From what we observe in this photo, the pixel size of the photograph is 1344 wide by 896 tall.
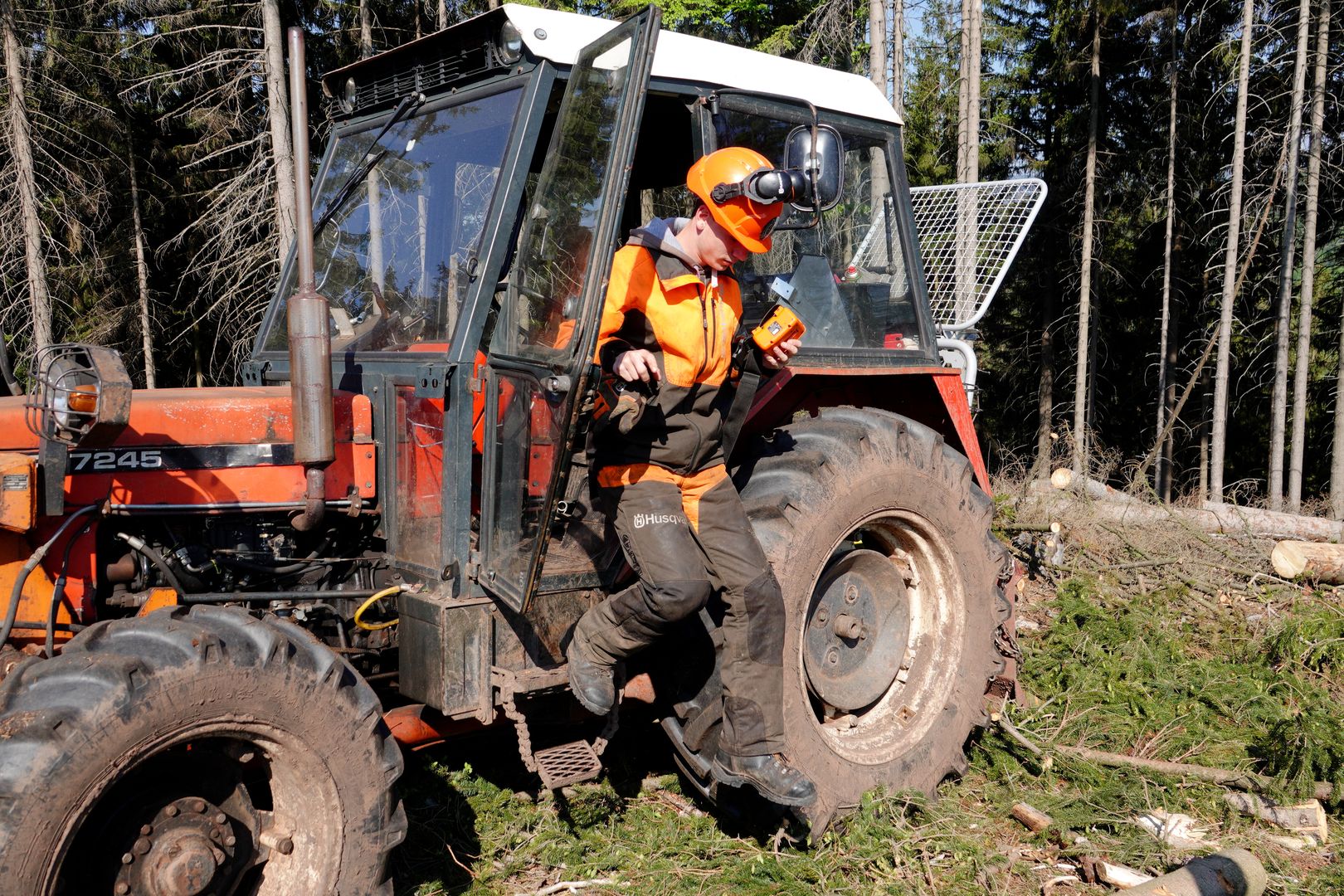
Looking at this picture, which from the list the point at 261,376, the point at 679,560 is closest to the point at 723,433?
the point at 679,560

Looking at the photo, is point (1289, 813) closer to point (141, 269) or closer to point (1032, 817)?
point (1032, 817)

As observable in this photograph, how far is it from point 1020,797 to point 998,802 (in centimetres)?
10

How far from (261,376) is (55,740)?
1852 mm

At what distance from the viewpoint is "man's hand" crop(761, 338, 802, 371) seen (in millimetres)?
3367

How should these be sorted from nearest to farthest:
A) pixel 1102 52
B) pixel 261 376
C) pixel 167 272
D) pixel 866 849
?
pixel 866 849 → pixel 261 376 → pixel 167 272 → pixel 1102 52

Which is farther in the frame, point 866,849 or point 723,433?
point 866,849

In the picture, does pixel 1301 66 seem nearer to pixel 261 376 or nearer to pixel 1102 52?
pixel 1102 52

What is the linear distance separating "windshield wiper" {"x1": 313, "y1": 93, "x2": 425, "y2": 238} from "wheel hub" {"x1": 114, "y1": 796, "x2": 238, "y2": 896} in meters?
2.07

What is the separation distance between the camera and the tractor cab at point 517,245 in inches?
121

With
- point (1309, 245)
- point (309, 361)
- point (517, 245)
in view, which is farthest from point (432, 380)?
point (1309, 245)

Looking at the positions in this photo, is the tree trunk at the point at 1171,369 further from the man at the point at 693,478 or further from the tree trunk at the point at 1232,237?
the man at the point at 693,478

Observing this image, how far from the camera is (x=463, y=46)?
3.54m

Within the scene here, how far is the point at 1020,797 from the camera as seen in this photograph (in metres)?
Answer: 4.26

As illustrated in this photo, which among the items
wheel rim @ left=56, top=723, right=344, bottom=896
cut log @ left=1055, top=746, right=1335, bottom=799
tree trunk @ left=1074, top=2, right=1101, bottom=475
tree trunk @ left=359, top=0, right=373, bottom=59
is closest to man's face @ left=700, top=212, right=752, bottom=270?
wheel rim @ left=56, top=723, right=344, bottom=896
